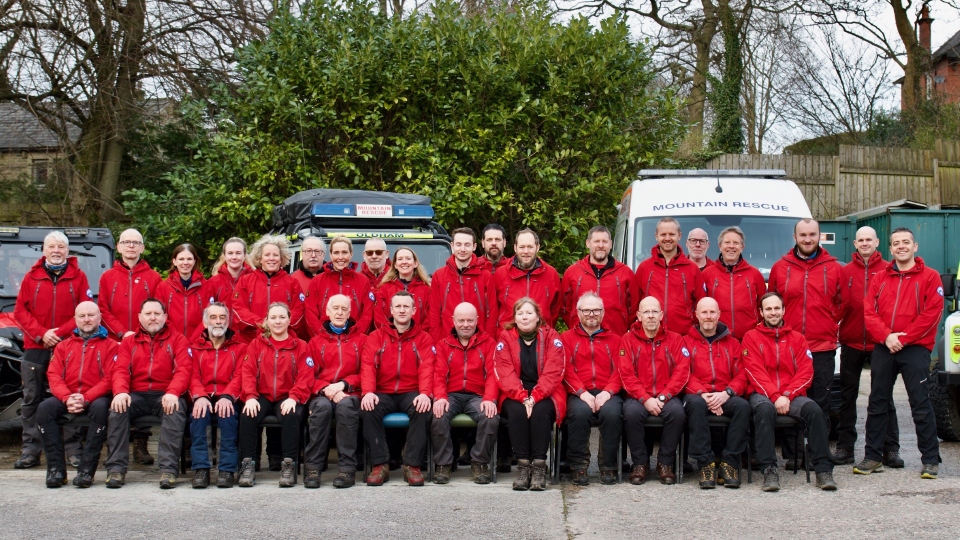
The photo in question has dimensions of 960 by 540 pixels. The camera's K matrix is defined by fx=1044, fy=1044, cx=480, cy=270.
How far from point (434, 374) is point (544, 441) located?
0.98m

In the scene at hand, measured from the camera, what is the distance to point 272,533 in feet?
19.7

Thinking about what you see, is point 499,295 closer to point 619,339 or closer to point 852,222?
point 619,339

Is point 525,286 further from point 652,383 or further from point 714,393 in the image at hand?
point 714,393

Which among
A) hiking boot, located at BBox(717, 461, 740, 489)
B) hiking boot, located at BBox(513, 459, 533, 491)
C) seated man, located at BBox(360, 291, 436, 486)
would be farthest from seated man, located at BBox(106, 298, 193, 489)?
hiking boot, located at BBox(717, 461, 740, 489)

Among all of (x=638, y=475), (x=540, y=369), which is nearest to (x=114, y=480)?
(x=540, y=369)

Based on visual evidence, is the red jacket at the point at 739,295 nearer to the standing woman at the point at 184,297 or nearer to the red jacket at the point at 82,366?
the standing woman at the point at 184,297

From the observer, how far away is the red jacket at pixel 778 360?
7742mm

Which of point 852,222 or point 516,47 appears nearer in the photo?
point 516,47

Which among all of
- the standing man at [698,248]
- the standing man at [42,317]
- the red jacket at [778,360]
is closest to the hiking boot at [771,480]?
the red jacket at [778,360]

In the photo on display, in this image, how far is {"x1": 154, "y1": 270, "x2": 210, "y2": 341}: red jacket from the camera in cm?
848

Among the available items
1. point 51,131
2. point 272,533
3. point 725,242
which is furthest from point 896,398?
point 51,131

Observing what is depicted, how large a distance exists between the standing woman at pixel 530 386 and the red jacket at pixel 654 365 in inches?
19.4

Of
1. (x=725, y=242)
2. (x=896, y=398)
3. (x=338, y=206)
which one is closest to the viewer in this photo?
(x=725, y=242)

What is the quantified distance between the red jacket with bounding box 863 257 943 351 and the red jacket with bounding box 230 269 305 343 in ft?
14.8
